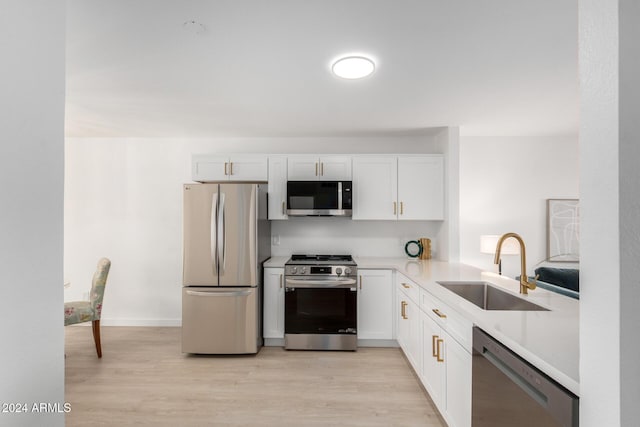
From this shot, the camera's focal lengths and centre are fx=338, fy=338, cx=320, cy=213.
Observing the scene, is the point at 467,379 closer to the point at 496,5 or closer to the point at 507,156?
the point at 496,5

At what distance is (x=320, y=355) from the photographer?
3393 millimetres

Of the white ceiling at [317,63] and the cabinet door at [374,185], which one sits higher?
the white ceiling at [317,63]

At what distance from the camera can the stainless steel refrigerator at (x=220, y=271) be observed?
11.0 ft

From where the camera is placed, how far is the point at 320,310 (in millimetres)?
3486

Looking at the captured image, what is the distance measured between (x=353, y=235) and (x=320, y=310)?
1122mm

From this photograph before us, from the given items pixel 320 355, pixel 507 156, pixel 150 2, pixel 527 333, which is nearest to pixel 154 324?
pixel 320 355

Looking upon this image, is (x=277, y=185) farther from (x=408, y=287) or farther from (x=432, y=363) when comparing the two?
(x=432, y=363)

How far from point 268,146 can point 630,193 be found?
3.85 metres

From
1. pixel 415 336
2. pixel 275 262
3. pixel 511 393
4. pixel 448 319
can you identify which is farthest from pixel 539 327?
pixel 275 262

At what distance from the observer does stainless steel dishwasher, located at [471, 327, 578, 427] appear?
1040 mm

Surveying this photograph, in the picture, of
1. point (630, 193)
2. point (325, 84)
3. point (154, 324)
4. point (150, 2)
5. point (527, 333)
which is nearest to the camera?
point (630, 193)

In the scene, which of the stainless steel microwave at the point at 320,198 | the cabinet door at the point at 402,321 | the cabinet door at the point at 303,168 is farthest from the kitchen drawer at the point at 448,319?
the cabinet door at the point at 303,168

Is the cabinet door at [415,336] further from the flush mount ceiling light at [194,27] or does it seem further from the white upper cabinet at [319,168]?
the flush mount ceiling light at [194,27]

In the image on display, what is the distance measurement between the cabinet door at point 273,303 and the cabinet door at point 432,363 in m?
1.58
